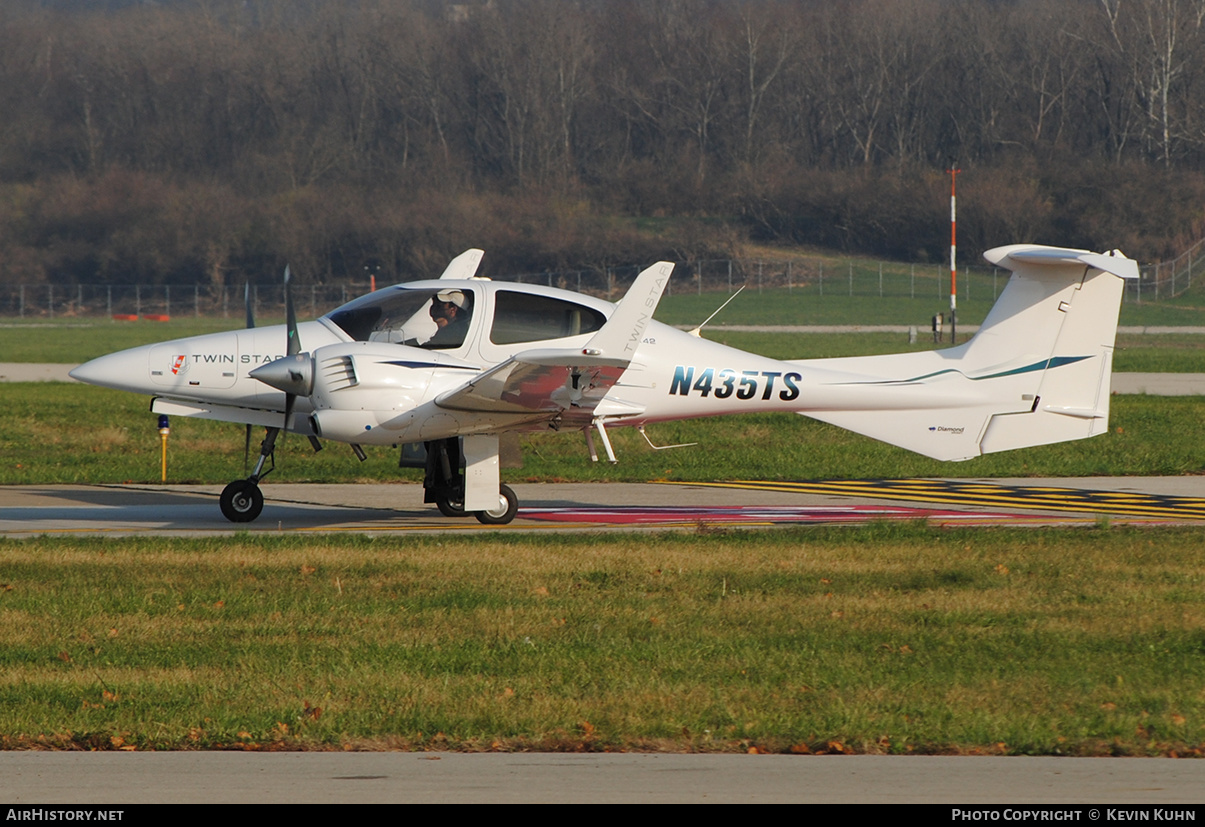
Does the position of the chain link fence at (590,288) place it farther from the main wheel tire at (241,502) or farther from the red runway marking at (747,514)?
the main wheel tire at (241,502)

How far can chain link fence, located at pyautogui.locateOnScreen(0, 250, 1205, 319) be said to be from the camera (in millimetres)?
69125

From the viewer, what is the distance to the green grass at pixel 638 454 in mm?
19281

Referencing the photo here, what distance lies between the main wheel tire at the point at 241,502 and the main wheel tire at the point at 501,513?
2.30m

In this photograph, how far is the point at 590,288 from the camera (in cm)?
7125

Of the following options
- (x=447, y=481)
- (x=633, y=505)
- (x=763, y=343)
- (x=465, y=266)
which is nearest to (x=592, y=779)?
(x=447, y=481)

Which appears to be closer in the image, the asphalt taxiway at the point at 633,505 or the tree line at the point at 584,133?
the asphalt taxiway at the point at 633,505

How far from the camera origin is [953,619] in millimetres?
9742

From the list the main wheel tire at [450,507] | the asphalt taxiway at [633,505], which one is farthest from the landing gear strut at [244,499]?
the main wheel tire at [450,507]

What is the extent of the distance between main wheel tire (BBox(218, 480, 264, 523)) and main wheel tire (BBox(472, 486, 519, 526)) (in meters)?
2.30

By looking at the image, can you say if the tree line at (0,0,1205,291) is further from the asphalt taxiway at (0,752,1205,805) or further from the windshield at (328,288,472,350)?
the asphalt taxiway at (0,752,1205,805)

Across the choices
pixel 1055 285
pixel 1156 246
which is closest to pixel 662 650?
pixel 1055 285

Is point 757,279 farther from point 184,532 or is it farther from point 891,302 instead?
point 184,532

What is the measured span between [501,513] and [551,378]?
1948 mm

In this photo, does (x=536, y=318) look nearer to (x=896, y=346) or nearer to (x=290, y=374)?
(x=290, y=374)
